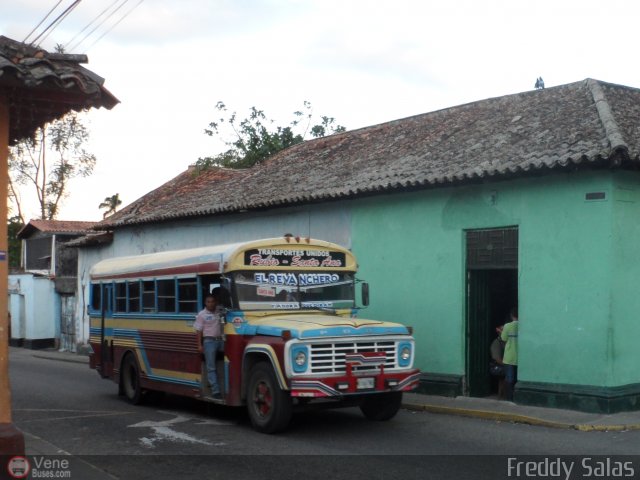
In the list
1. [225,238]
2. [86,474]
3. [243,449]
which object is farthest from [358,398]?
[225,238]

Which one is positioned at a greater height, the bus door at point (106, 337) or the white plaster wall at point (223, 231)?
the white plaster wall at point (223, 231)

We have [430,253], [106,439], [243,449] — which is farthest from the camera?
[430,253]

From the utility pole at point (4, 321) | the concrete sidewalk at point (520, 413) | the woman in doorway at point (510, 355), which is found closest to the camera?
the utility pole at point (4, 321)

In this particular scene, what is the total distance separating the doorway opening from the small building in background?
1996 centimetres

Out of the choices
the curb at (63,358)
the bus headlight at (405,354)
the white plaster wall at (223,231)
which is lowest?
the curb at (63,358)

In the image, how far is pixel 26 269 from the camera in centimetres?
3803

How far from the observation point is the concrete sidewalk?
11.5 m

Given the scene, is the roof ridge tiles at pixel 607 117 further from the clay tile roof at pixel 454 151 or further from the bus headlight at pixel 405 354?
the bus headlight at pixel 405 354

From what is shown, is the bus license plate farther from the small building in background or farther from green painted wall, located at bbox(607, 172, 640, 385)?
the small building in background

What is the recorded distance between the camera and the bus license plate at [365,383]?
10.9 m

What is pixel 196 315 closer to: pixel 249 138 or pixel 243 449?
pixel 243 449

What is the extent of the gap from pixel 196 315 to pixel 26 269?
27784mm

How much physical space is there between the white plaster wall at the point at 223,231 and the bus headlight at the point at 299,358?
6980 millimetres

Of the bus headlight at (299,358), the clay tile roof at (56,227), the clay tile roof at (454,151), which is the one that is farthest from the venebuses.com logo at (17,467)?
the clay tile roof at (56,227)
